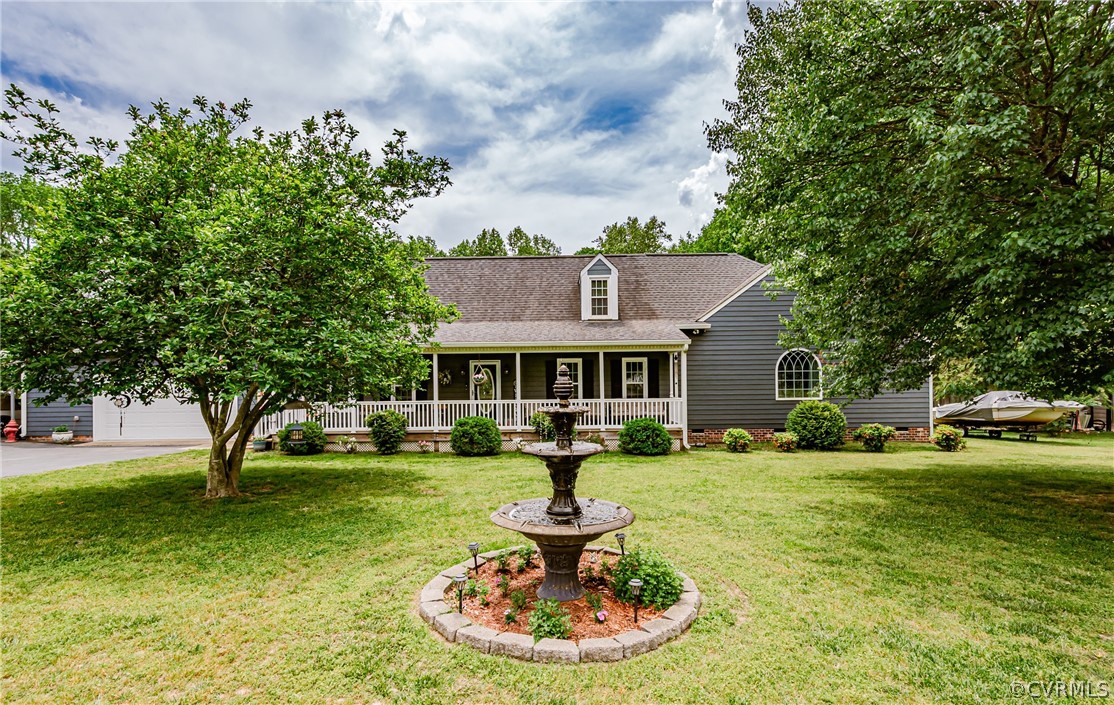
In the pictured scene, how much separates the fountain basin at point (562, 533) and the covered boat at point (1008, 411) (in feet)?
58.1

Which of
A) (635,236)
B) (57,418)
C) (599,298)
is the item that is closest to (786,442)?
(599,298)

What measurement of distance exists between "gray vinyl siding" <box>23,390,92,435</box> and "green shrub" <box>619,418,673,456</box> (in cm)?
1750

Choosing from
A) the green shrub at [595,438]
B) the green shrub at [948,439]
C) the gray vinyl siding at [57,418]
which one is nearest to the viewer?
the green shrub at [595,438]

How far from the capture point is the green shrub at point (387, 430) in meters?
13.6


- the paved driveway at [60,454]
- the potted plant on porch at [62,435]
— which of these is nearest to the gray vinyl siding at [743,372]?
the paved driveway at [60,454]

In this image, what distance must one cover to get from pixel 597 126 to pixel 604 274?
439 cm

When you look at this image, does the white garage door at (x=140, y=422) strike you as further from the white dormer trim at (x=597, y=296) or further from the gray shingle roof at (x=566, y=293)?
the white dormer trim at (x=597, y=296)

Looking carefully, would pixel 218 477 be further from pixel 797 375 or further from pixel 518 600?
pixel 797 375

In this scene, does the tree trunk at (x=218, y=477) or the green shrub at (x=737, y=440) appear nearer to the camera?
the tree trunk at (x=218, y=477)

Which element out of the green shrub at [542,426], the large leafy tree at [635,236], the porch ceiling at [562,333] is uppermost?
the large leafy tree at [635,236]

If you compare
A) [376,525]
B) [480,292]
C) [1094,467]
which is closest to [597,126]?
[480,292]

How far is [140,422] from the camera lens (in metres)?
16.5

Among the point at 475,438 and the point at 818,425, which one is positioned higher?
the point at 818,425

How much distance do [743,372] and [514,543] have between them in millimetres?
11157
